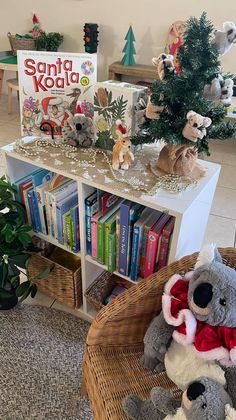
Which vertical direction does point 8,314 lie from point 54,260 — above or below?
below

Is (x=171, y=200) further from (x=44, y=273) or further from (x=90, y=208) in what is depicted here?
(x=44, y=273)

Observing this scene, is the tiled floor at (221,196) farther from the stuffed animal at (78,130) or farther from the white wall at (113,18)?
the white wall at (113,18)

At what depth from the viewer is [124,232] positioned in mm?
1029

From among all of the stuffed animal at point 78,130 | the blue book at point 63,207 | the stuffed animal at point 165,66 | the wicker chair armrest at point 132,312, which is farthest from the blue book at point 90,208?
the stuffed animal at point 165,66

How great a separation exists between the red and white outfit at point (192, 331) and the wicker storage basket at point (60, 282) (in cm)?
53

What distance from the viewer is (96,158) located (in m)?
1.12

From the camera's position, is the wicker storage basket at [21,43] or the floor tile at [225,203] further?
the wicker storage basket at [21,43]

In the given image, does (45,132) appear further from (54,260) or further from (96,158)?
(54,260)

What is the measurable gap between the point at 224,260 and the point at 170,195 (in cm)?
24

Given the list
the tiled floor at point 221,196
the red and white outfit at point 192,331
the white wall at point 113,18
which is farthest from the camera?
the white wall at point 113,18

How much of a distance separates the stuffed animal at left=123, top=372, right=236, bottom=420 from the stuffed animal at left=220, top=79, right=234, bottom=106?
0.70 meters

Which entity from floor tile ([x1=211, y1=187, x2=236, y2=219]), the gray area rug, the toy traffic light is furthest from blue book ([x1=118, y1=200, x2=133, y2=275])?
the toy traffic light

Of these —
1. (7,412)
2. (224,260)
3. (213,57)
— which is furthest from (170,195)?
(7,412)

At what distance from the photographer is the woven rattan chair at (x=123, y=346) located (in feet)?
2.65
